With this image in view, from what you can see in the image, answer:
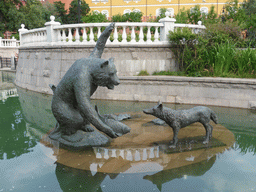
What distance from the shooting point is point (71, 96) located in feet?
13.1

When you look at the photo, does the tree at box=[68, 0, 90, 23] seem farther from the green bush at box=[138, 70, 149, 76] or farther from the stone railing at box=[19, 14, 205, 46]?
the green bush at box=[138, 70, 149, 76]

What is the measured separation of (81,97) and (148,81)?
511cm

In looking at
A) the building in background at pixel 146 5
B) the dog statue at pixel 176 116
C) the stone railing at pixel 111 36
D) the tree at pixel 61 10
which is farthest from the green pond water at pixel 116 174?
the tree at pixel 61 10

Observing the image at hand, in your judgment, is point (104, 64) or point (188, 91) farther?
point (188, 91)

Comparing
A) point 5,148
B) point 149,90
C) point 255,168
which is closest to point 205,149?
point 255,168

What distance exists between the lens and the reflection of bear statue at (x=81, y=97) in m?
3.61

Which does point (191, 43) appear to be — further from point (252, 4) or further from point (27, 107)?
point (252, 4)

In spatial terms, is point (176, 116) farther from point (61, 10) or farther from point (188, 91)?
point (61, 10)

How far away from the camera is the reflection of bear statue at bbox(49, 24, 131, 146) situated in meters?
3.61

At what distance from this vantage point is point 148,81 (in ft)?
27.8

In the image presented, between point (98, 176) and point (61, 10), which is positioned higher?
point (61, 10)

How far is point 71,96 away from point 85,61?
624mm

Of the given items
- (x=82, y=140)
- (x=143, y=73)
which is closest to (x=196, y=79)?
(x=143, y=73)

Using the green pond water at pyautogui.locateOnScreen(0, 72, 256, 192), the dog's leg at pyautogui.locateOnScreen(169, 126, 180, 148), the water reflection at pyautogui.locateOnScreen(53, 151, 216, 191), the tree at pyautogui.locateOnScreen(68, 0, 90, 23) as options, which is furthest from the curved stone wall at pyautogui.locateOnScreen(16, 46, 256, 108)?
the tree at pyautogui.locateOnScreen(68, 0, 90, 23)
